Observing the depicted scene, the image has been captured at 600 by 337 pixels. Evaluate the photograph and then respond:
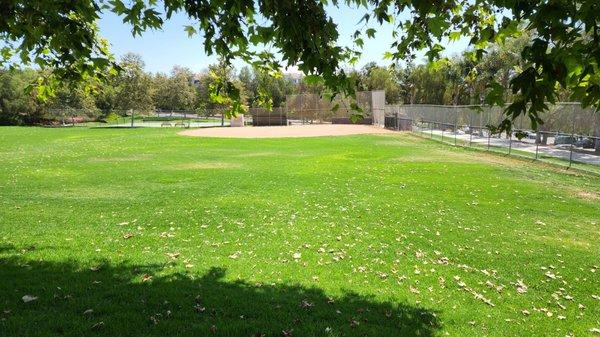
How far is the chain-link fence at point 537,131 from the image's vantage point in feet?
67.8

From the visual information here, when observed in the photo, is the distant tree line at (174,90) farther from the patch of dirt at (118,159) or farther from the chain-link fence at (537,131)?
the patch of dirt at (118,159)

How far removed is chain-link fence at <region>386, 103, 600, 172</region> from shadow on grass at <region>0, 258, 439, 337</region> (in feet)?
8.13

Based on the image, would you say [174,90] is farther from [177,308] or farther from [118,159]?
[177,308]

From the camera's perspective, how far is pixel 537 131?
1530 cm

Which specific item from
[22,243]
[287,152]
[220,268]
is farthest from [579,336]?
[287,152]

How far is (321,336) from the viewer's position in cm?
441

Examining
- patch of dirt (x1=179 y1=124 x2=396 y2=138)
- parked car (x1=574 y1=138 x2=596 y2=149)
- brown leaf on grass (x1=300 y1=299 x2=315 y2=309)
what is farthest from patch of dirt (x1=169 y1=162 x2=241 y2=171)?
patch of dirt (x1=179 y1=124 x2=396 y2=138)

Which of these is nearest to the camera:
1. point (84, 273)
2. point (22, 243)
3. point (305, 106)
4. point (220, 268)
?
point (84, 273)

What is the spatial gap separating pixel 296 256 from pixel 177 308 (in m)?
2.58

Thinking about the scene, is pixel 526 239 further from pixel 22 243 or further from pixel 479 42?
pixel 22 243

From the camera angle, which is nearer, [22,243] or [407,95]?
[22,243]

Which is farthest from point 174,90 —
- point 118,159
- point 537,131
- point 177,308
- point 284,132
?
point 177,308

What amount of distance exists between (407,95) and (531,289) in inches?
3728

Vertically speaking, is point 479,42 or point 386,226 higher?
point 479,42
